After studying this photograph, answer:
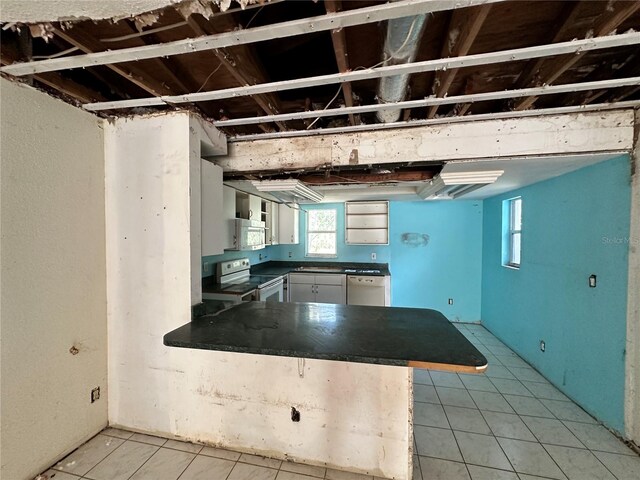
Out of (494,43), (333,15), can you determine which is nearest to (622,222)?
(494,43)

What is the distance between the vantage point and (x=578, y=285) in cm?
224

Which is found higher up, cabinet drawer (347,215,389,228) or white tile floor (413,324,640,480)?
cabinet drawer (347,215,389,228)

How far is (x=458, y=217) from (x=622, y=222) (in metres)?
2.52

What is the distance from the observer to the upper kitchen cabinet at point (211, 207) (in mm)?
1912

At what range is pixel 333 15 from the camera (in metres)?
0.91

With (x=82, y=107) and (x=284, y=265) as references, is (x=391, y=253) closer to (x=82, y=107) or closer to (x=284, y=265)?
(x=284, y=265)

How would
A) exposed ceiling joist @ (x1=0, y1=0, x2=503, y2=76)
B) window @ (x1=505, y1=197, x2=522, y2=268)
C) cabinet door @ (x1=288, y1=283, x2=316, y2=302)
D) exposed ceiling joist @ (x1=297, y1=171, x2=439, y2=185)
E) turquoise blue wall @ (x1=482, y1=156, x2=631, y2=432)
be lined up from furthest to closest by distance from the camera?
cabinet door @ (x1=288, y1=283, x2=316, y2=302), window @ (x1=505, y1=197, x2=522, y2=268), exposed ceiling joist @ (x1=297, y1=171, x2=439, y2=185), turquoise blue wall @ (x1=482, y1=156, x2=631, y2=432), exposed ceiling joist @ (x1=0, y1=0, x2=503, y2=76)

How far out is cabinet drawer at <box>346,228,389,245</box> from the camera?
4.54m

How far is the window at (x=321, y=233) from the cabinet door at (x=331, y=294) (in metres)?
0.84

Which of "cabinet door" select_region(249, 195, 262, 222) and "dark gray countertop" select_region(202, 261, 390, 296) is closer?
"dark gray countertop" select_region(202, 261, 390, 296)

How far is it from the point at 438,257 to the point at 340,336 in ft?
11.9

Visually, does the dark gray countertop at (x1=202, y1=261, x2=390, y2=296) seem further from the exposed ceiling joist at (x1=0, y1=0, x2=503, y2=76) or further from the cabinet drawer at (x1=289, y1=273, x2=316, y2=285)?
the exposed ceiling joist at (x1=0, y1=0, x2=503, y2=76)

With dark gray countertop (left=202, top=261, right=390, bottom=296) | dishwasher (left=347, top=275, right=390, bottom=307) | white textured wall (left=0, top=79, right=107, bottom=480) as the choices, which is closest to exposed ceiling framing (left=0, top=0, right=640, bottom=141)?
white textured wall (left=0, top=79, right=107, bottom=480)

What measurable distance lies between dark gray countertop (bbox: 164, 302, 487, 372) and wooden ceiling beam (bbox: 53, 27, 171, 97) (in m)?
1.45
